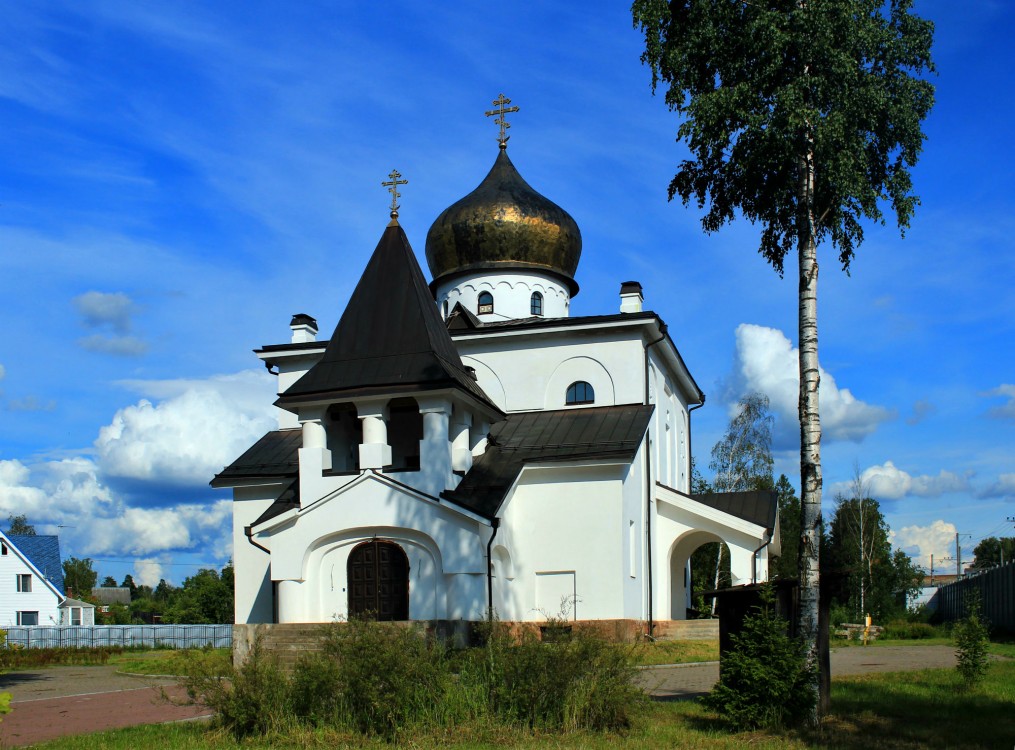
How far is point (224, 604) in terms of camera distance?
4503 cm

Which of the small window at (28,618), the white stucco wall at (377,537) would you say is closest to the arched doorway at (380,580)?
the white stucco wall at (377,537)

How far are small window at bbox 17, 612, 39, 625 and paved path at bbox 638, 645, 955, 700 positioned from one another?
1284 inches

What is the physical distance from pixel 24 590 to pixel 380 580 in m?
28.0

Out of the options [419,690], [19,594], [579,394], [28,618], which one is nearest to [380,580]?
[579,394]

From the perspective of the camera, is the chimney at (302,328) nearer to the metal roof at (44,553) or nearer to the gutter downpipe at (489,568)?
the gutter downpipe at (489,568)

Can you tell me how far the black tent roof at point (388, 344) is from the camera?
776 inches

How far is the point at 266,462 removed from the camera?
949 inches

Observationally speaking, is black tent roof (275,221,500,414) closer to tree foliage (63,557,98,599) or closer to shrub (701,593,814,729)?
shrub (701,593,814,729)

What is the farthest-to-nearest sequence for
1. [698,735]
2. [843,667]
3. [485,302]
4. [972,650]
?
[485,302] < [843,667] < [972,650] < [698,735]

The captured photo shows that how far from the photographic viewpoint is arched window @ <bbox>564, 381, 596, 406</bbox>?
23.6 metres

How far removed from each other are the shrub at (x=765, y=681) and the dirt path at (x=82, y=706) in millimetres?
5579

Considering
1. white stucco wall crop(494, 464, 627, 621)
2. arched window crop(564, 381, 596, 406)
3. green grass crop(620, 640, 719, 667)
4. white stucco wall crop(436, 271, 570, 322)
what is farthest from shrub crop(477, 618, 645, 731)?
white stucco wall crop(436, 271, 570, 322)

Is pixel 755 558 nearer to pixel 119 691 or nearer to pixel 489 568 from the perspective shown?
pixel 489 568

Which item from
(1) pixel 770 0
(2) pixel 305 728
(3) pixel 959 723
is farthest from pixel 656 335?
(2) pixel 305 728
